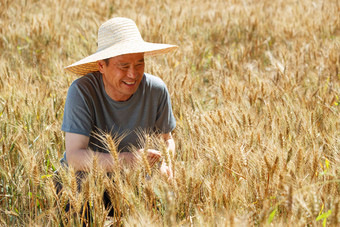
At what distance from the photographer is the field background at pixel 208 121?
4.64ft

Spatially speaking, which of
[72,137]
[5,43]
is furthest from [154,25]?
[72,137]

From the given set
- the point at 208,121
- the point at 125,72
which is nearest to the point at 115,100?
the point at 125,72

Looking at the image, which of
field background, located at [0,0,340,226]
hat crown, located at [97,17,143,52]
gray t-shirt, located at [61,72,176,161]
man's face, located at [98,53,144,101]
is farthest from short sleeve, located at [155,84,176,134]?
hat crown, located at [97,17,143,52]

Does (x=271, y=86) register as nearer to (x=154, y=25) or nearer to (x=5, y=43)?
(x=154, y=25)

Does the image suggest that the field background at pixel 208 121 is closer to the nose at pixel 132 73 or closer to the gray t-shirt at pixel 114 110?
the gray t-shirt at pixel 114 110

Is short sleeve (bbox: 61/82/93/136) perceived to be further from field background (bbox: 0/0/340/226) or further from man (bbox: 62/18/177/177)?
field background (bbox: 0/0/340/226)

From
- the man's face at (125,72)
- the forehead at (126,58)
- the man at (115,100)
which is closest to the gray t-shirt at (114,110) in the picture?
the man at (115,100)

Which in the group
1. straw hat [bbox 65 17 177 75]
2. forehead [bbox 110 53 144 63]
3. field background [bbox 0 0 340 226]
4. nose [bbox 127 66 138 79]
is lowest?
field background [bbox 0 0 340 226]

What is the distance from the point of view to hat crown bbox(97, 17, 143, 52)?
6.53 feet

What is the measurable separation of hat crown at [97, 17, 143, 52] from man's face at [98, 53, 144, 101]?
0.11 m

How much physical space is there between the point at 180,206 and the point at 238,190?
0.25m

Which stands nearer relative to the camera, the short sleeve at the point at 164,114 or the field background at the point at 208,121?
the field background at the point at 208,121

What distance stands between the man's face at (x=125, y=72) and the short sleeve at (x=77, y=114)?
175 millimetres

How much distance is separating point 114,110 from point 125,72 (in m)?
0.27
